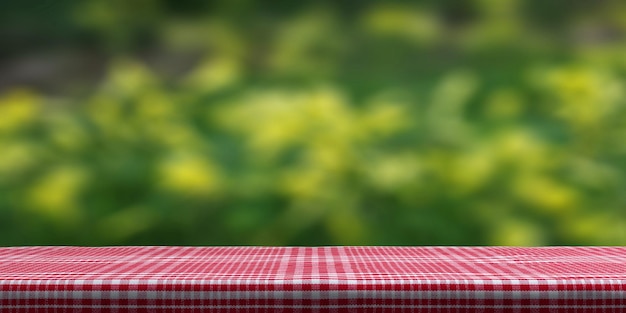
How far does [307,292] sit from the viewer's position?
790mm

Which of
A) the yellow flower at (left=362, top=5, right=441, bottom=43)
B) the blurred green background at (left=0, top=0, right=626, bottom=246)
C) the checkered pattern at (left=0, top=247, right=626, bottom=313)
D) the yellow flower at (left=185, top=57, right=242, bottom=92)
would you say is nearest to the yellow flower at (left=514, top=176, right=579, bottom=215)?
the blurred green background at (left=0, top=0, right=626, bottom=246)

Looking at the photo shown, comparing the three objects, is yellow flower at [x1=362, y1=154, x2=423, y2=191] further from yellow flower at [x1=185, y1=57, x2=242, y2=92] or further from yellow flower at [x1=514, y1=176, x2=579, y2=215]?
yellow flower at [x1=185, y1=57, x2=242, y2=92]

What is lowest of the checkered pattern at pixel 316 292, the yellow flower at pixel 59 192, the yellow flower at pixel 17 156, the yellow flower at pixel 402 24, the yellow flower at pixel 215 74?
the checkered pattern at pixel 316 292

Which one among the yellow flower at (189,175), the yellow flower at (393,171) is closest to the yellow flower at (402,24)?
the yellow flower at (393,171)

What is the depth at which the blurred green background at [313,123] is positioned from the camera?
1.58 metres

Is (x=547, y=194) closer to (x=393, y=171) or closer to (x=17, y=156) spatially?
(x=393, y=171)

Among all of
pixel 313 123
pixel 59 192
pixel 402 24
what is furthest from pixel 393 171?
pixel 59 192

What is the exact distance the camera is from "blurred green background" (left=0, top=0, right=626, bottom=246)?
1.58 metres

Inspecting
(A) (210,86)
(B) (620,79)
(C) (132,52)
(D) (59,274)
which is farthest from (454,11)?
(D) (59,274)

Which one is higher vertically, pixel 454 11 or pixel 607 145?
pixel 454 11

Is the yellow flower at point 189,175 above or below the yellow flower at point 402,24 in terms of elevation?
below

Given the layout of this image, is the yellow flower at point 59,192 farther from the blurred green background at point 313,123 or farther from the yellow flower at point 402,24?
the yellow flower at point 402,24

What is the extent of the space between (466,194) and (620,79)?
376 mm

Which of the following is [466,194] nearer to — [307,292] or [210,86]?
[210,86]
